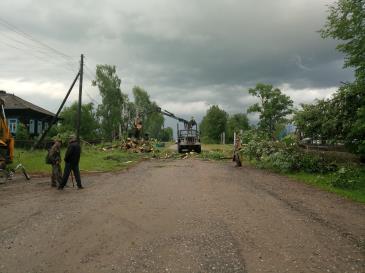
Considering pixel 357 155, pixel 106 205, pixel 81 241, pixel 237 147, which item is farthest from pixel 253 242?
pixel 237 147

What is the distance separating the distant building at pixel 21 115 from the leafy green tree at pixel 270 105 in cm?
2923

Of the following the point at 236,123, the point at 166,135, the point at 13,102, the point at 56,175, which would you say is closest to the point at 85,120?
the point at 13,102

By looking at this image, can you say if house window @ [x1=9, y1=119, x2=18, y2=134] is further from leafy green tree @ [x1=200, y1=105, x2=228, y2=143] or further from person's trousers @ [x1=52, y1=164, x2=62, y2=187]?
leafy green tree @ [x1=200, y1=105, x2=228, y2=143]

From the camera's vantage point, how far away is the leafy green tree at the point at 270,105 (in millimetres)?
54438

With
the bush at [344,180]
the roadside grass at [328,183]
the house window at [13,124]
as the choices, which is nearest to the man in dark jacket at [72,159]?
the roadside grass at [328,183]

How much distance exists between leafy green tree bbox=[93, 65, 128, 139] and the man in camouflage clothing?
48158mm

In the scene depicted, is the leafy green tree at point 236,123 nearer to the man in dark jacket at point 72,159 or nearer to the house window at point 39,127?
the house window at point 39,127

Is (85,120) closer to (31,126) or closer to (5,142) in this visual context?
(31,126)

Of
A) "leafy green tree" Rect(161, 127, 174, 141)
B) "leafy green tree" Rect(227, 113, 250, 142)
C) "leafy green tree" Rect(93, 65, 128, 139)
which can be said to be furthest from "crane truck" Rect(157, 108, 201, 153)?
"leafy green tree" Rect(161, 127, 174, 141)

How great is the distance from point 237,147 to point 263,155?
2109 millimetres

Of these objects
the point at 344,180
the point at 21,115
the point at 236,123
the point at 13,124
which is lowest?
the point at 344,180

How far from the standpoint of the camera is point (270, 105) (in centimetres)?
5438

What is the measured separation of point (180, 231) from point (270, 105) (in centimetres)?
4972

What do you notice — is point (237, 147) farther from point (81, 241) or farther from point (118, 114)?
point (118, 114)
